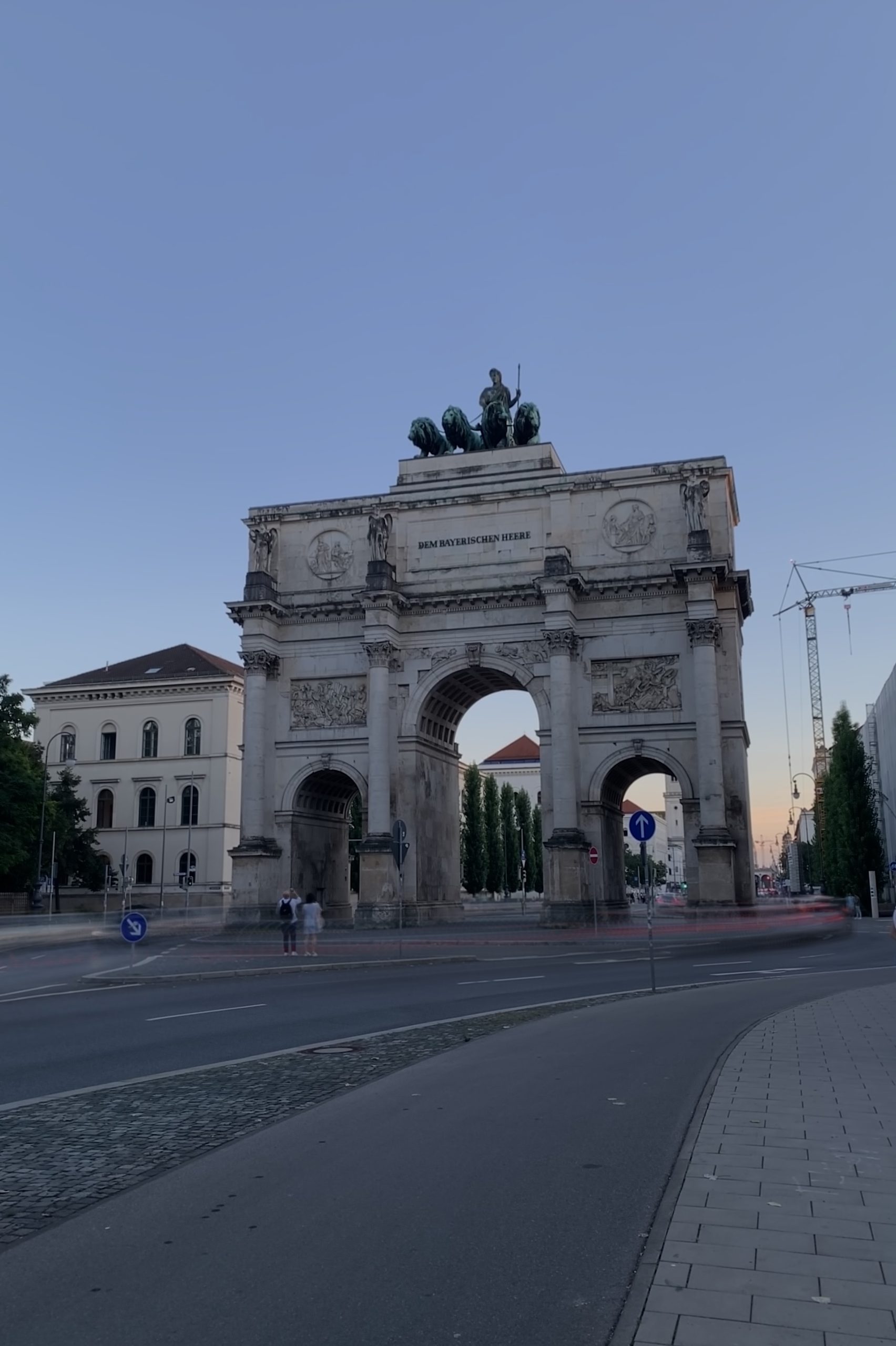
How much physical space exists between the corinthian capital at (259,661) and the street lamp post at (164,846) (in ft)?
99.0

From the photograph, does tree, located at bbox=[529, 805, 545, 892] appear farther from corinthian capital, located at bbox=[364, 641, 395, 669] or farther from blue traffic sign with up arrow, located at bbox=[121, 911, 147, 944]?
blue traffic sign with up arrow, located at bbox=[121, 911, 147, 944]

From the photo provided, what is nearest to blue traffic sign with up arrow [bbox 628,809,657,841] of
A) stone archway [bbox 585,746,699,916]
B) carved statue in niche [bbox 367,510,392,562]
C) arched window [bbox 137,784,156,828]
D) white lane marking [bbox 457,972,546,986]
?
white lane marking [bbox 457,972,546,986]

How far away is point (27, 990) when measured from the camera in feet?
71.8

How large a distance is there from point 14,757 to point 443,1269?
2268 inches

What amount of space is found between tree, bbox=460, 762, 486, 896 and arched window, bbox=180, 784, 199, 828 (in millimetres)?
27048

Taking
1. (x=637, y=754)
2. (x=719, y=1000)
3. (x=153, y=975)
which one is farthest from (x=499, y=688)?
(x=719, y=1000)

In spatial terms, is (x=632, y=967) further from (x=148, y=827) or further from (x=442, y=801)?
(x=148, y=827)

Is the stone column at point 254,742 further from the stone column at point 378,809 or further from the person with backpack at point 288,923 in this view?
the person with backpack at point 288,923

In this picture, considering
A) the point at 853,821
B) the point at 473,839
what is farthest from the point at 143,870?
the point at 853,821

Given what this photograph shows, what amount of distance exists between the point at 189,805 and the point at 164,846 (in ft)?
15.5

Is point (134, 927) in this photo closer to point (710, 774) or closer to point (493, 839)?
point (710, 774)

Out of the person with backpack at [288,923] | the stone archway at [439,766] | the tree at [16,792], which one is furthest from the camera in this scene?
the tree at [16,792]

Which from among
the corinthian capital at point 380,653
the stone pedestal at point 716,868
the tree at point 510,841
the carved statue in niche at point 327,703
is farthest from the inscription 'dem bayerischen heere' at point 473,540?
the tree at point 510,841

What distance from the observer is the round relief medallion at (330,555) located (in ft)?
164
